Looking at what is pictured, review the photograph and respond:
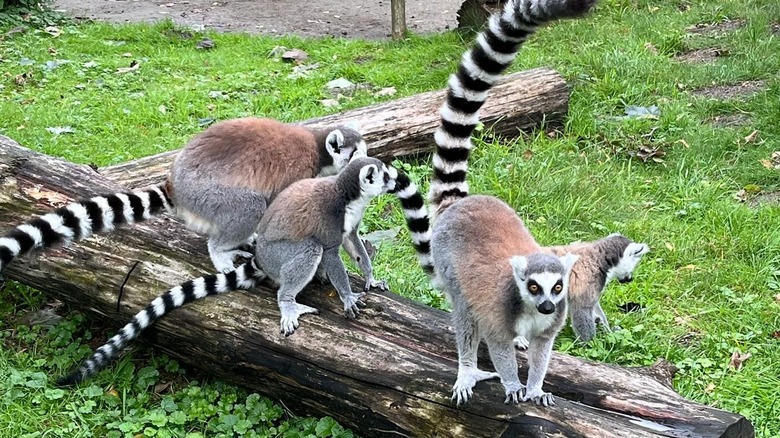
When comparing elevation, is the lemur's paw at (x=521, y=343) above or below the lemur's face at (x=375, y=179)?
below

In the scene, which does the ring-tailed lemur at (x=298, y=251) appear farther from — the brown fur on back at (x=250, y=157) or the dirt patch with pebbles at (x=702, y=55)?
the dirt patch with pebbles at (x=702, y=55)

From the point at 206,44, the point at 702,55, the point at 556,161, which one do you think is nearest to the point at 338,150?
the point at 556,161

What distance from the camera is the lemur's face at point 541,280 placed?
9.65 feet

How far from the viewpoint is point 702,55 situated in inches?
327

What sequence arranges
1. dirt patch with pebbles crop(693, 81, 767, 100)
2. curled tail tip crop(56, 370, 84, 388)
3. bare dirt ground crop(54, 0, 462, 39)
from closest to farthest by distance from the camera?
curled tail tip crop(56, 370, 84, 388)
dirt patch with pebbles crop(693, 81, 767, 100)
bare dirt ground crop(54, 0, 462, 39)

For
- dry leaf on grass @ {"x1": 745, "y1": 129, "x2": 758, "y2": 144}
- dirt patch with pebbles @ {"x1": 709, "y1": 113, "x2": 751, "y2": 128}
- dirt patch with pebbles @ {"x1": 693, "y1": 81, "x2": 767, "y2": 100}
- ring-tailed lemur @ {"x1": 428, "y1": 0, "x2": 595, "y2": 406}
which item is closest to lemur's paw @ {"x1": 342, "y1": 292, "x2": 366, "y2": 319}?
ring-tailed lemur @ {"x1": 428, "y1": 0, "x2": 595, "y2": 406}

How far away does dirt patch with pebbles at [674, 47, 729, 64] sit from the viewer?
8.16 m

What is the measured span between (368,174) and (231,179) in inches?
34.2

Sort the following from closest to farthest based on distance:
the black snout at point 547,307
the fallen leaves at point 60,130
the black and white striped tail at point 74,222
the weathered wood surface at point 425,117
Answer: the black snout at point 547,307 < the black and white striped tail at point 74,222 < the weathered wood surface at point 425,117 < the fallen leaves at point 60,130

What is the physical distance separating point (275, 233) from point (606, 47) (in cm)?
573

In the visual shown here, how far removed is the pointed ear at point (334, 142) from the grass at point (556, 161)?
880 millimetres

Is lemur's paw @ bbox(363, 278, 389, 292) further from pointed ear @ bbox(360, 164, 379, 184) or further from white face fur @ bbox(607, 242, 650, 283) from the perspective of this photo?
white face fur @ bbox(607, 242, 650, 283)

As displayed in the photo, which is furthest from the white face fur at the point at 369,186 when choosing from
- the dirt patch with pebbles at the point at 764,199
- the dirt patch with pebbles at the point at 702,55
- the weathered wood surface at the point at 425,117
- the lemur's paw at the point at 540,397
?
the dirt patch with pebbles at the point at 702,55

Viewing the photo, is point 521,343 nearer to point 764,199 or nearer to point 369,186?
point 369,186
